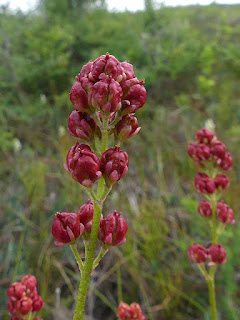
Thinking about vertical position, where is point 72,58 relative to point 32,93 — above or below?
above

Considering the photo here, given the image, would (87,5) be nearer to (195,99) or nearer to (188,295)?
(195,99)

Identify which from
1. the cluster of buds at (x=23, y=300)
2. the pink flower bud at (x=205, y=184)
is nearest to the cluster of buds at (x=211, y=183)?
the pink flower bud at (x=205, y=184)

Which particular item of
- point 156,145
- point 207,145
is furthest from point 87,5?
point 207,145

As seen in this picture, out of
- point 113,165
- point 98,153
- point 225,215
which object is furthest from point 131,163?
point 113,165

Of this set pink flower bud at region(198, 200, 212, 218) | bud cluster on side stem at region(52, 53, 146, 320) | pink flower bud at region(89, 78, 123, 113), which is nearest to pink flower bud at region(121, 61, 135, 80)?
bud cluster on side stem at region(52, 53, 146, 320)

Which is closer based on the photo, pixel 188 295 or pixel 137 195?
pixel 188 295

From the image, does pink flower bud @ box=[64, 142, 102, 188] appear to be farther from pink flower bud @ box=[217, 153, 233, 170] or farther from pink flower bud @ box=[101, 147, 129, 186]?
pink flower bud @ box=[217, 153, 233, 170]
